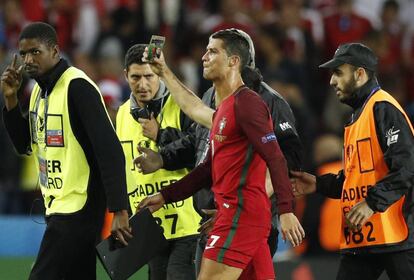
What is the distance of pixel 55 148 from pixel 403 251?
2.08m

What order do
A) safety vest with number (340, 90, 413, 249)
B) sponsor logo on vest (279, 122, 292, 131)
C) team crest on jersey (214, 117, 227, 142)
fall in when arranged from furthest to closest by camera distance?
sponsor logo on vest (279, 122, 292, 131), safety vest with number (340, 90, 413, 249), team crest on jersey (214, 117, 227, 142)

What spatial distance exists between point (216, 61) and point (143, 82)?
1.28m

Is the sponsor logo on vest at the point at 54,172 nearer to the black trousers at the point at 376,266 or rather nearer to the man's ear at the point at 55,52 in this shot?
the man's ear at the point at 55,52

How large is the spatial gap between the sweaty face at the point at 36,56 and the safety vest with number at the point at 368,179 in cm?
185

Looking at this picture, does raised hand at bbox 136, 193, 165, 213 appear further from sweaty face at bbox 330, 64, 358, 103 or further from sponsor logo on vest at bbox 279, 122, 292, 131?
sweaty face at bbox 330, 64, 358, 103

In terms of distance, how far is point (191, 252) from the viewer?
7.29m

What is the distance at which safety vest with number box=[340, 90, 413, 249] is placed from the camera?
6.54 metres

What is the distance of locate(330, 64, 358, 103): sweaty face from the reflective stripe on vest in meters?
1.48

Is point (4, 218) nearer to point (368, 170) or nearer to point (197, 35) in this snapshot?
point (197, 35)

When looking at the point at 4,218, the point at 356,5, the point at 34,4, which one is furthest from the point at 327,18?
the point at 4,218

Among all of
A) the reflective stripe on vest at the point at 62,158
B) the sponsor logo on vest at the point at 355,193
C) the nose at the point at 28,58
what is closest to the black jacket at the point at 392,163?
the sponsor logo on vest at the point at 355,193

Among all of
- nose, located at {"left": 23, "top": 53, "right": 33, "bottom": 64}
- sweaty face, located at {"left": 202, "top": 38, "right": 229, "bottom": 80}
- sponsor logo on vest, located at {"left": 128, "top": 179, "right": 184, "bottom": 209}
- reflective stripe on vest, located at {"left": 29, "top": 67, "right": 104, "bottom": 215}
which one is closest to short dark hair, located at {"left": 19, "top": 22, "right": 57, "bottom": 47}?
nose, located at {"left": 23, "top": 53, "right": 33, "bottom": 64}

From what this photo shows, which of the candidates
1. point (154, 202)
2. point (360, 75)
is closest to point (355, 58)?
point (360, 75)

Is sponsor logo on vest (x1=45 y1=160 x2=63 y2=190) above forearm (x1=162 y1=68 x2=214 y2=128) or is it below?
below
